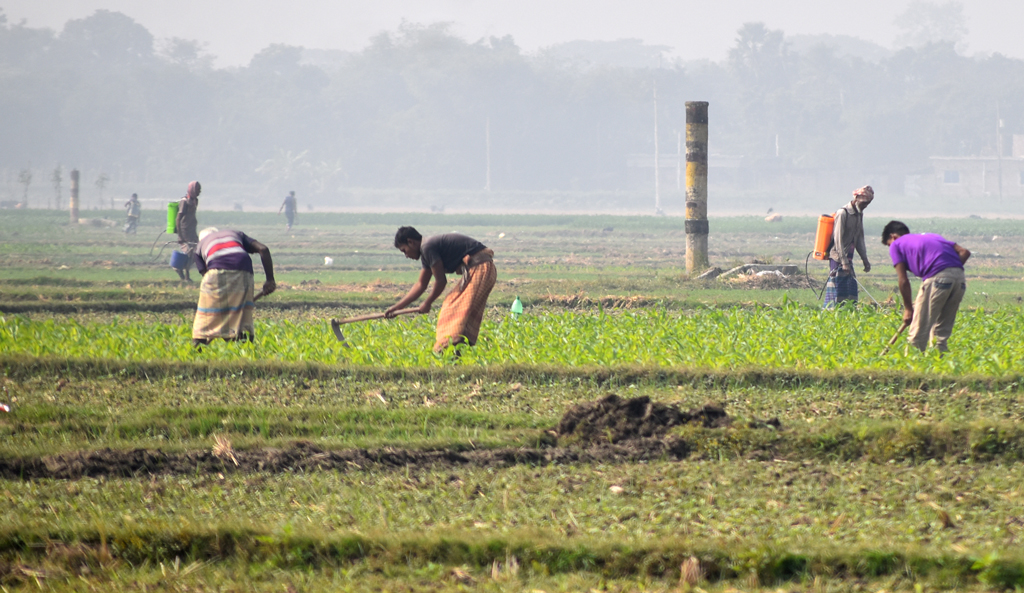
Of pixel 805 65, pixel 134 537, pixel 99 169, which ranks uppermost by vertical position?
pixel 805 65

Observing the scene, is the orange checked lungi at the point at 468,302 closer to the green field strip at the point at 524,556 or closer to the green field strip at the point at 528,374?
the green field strip at the point at 528,374

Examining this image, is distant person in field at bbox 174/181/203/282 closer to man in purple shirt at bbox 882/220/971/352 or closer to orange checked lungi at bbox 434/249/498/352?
orange checked lungi at bbox 434/249/498/352

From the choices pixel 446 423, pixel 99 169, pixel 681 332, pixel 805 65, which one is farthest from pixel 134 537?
pixel 805 65

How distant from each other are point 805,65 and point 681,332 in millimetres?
80803

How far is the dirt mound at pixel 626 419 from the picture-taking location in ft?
24.1

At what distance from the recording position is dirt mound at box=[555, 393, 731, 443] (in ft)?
24.1

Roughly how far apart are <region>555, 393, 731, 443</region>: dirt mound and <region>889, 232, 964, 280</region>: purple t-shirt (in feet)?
9.68

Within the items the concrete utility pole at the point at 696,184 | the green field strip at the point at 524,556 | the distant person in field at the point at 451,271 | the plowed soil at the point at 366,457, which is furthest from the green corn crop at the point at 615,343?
the concrete utility pole at the point at 696,184

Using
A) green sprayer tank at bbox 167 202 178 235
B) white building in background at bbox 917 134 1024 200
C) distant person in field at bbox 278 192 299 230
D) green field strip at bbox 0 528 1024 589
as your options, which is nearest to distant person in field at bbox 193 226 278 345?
green field strip at bbox 0 528 1024 589

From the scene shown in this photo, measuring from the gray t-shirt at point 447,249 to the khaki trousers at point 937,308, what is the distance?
4038 millimetres

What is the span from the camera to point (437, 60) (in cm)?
8756

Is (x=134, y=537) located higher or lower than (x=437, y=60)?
lower

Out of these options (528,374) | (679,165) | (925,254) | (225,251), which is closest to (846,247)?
(925,254)

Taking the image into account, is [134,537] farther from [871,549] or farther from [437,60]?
[437,60]
